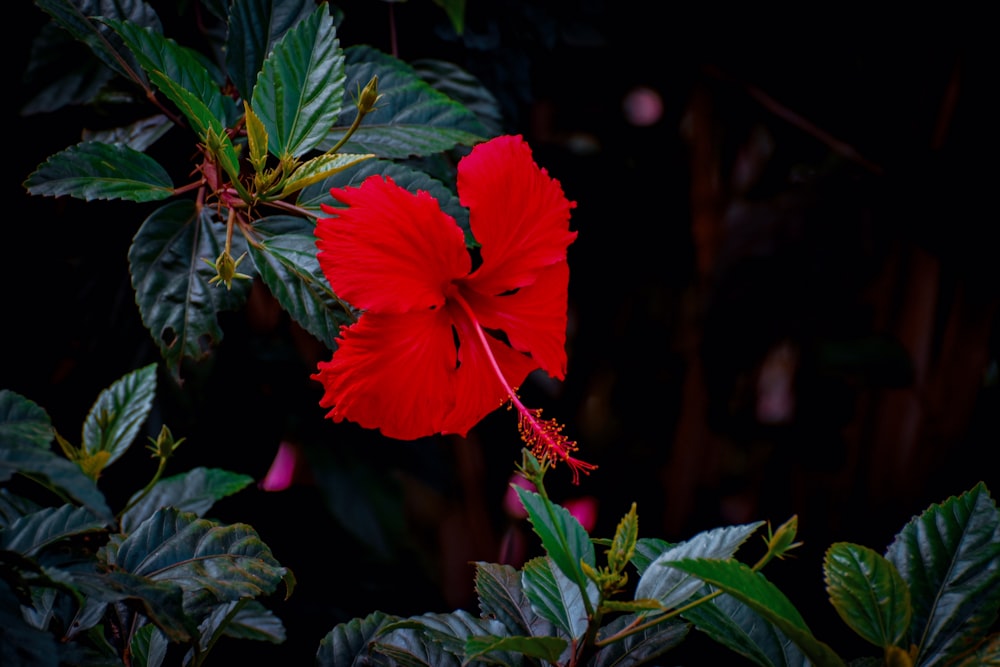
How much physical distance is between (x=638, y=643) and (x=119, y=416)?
0.47 meters

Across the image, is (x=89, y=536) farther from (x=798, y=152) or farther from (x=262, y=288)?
(x=798, y=152)

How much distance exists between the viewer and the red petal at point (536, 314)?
637 millimetres

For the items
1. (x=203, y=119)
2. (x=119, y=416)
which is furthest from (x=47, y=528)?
(x=203, y=119)

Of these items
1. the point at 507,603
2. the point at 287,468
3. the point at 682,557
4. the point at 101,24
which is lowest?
the point at 287,468

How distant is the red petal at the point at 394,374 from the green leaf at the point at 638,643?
0.20m

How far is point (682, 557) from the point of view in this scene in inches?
18.6

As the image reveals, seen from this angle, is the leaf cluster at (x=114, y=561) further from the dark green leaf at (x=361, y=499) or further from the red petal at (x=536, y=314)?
the dark green leaf at (x=361, y=499)

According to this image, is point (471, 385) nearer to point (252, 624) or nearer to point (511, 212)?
point (511, 212)

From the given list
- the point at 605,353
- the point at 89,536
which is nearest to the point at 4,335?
the point at 89,536

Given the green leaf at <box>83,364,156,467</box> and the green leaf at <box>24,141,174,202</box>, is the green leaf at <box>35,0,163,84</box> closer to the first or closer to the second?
the green leaf at <box>24,141,174,202</box>

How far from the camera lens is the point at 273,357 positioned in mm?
1094

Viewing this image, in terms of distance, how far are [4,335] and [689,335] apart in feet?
3.83

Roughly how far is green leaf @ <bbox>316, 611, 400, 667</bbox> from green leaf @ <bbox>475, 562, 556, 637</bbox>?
0.07 meters

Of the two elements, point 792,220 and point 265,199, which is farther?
point 792,220
